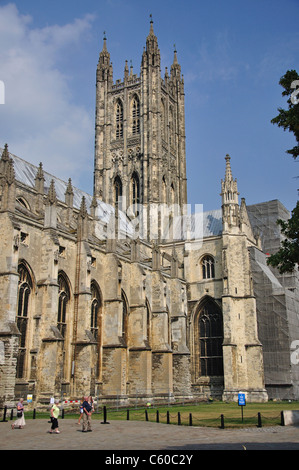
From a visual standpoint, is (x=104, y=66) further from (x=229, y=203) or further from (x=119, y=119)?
(x=229, y=203)

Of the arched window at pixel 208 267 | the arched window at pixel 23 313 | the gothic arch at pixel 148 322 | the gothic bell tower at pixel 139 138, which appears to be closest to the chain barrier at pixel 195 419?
the arched window at pixel 23 313

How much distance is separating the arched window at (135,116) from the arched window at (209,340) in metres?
23.4

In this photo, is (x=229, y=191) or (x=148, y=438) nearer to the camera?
(x=148, y=438)

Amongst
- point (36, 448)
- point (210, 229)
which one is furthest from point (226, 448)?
point (210, 229)

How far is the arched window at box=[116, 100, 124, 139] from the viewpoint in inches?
2299

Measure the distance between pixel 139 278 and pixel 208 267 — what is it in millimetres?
11182

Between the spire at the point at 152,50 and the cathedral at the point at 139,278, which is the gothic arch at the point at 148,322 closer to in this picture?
the cathedral at the point at 139,278

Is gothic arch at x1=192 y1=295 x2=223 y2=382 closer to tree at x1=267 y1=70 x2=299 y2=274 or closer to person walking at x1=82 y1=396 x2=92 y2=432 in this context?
tree at x1=267 y1=70 x2=299 y2=274

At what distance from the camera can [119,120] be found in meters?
59.2

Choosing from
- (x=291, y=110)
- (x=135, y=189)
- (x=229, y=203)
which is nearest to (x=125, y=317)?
(x=229, y=203)

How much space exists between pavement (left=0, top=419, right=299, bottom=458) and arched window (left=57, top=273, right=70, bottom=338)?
10.5 meters

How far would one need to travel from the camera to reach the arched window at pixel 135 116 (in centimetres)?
5762

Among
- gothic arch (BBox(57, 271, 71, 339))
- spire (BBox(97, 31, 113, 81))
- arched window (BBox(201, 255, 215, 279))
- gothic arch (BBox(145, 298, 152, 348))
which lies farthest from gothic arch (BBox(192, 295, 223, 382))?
spire (BBox(97, 31, 113, 81))
